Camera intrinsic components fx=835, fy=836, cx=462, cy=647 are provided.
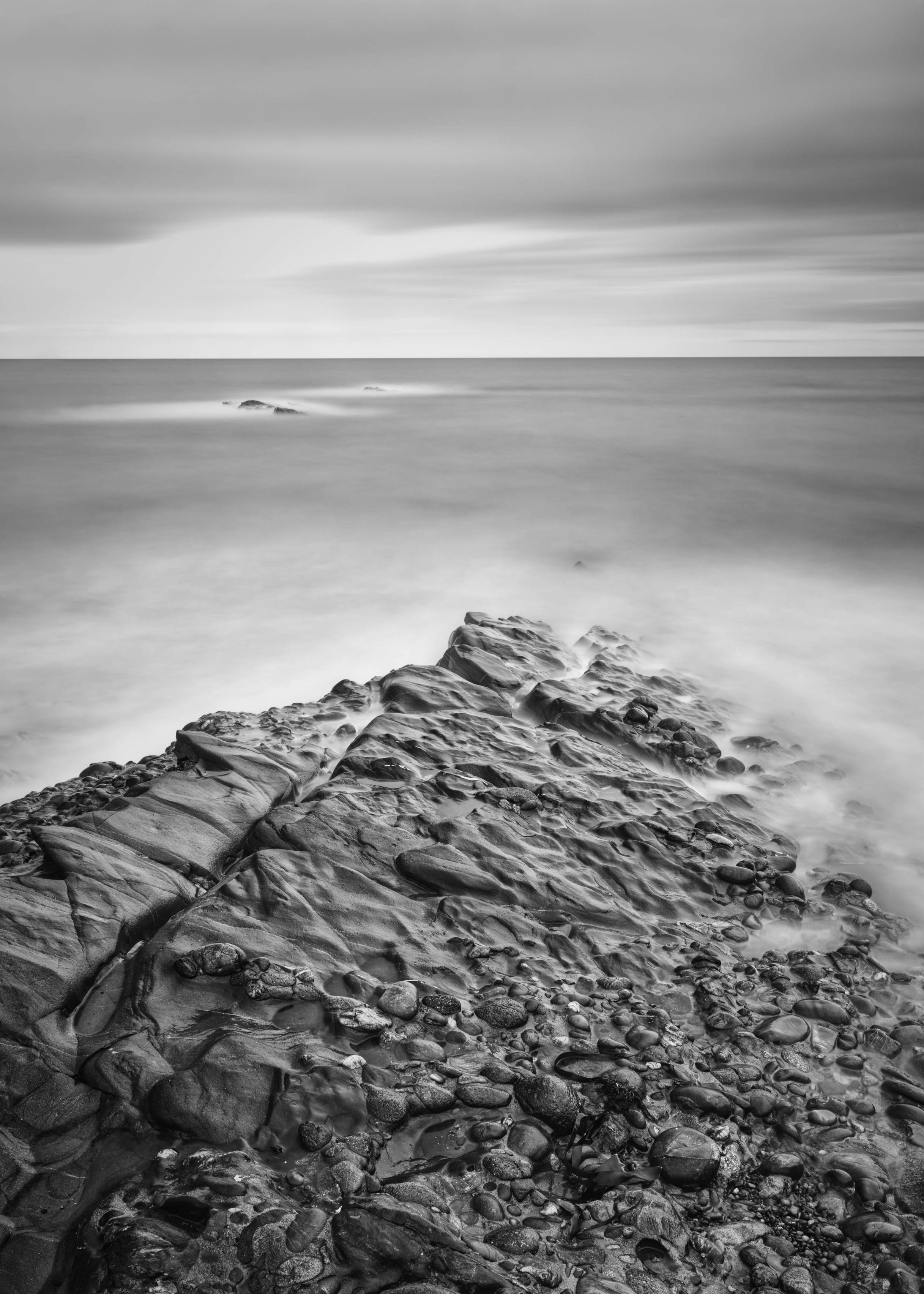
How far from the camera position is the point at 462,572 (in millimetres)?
12297

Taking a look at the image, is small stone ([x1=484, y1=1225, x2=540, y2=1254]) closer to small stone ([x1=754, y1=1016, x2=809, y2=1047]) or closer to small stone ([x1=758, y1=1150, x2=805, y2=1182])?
small stone ([x1=758, y1=1150, x2=805, y2=1182])

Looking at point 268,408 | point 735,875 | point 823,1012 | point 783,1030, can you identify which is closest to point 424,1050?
point 783,1030

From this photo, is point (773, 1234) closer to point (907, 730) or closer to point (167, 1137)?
point (167, 1137)

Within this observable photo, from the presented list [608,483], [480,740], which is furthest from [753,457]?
[480,740]

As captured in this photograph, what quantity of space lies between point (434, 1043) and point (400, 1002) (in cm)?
26

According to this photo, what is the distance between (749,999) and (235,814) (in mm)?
3032

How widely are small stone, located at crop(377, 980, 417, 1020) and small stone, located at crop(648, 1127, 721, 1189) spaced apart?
113cm

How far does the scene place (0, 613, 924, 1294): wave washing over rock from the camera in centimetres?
274

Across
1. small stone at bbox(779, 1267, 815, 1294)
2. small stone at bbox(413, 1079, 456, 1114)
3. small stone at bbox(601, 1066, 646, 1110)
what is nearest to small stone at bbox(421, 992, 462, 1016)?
small stone at bbox(413, 1079, 456, 1114)

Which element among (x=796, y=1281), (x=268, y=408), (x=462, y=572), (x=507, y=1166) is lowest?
(x=796, y=1281)

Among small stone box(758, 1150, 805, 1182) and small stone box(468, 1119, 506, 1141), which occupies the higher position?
small stone box(468, 1119, 506, 1141)

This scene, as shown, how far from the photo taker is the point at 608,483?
18.6 meters

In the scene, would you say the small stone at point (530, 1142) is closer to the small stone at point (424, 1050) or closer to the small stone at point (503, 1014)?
the small stone at point (424, 1050)

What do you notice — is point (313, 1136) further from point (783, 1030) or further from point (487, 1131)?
point (783, 1030)
